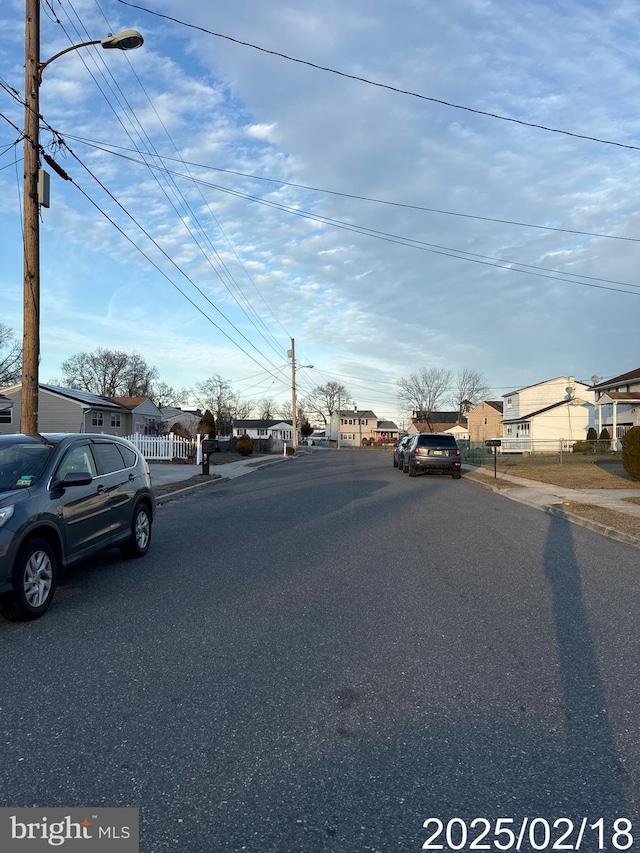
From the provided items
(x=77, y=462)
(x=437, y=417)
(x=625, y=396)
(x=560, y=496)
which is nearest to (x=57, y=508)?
(x=77, y=462)

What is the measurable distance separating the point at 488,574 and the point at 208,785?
5259 millimetres

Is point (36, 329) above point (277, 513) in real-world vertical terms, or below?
above

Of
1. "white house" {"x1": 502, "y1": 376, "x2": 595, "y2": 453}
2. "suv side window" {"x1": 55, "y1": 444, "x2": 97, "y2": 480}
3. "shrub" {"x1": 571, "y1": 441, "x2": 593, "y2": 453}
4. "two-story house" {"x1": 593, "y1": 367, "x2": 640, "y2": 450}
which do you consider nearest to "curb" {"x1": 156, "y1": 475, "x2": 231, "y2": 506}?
A: "suv side window" {"x1": 55, "y1": 444, "x2": 97, "y2": 480}

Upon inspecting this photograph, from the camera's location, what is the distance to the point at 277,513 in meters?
13.1

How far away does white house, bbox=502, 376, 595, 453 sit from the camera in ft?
177

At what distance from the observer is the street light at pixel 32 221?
35.9ft

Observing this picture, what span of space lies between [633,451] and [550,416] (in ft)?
126

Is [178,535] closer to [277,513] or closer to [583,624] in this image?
[277,513]

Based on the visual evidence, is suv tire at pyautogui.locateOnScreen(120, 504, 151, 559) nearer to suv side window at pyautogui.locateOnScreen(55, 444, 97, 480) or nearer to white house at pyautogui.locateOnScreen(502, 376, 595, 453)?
suv side window at pyautogui.locateOnScreen(55, 444, 97, 480)

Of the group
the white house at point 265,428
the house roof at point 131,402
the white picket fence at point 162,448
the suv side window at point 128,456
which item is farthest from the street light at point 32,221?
the white house at point 265,428

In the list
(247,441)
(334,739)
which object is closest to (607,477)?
(334,739)

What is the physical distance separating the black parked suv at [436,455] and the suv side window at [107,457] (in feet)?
56.9

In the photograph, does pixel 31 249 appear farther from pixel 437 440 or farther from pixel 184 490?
pixel 437 440
